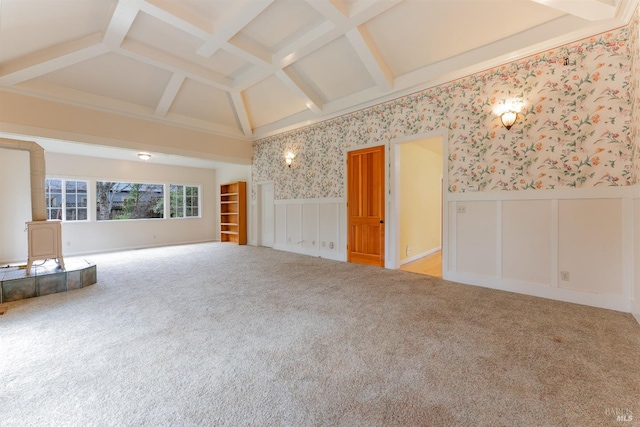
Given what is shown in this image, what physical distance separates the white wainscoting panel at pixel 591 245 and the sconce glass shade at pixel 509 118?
1.12 meters

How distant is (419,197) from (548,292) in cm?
296

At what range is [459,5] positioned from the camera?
3154mm

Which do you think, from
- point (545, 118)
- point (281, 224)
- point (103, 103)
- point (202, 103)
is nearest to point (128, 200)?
point (103, 103)

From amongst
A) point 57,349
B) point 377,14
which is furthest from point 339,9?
point 57,349

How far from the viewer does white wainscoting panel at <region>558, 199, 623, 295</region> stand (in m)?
2.74

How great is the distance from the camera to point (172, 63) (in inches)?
176

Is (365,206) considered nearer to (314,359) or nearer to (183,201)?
(314,359)

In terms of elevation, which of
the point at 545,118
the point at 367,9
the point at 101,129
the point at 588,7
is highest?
the point at 367,9

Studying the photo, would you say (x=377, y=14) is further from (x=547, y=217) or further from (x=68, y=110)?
(x=68, y=110)

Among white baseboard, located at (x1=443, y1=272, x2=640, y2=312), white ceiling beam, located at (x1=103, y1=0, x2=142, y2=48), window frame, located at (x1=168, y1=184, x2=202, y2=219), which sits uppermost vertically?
→ white ceiling beam, located at (x1=103, y1=0, x2=142, y2=48)

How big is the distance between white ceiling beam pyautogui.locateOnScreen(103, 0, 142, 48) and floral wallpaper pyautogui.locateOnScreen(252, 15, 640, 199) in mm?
3862

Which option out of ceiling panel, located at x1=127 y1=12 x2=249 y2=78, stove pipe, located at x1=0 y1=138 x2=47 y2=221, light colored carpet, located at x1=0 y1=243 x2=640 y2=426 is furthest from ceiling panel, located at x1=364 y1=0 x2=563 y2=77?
stove pipe, located at x1=0 y1=138 x2=47 y2=221

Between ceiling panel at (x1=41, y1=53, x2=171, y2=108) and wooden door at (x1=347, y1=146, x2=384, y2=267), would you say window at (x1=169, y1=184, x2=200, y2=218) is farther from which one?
wooden door at (x1=347, y1=146, x2=384, y2=267)

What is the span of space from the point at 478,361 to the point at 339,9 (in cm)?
406
